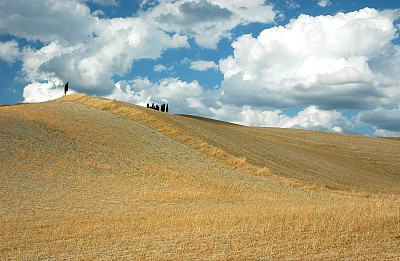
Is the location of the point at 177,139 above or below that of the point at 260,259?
above

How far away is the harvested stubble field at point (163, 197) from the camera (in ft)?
36.4

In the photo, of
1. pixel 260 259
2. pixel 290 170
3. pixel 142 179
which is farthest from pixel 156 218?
pixel 290 170

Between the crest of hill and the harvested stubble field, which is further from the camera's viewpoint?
the crest of hill

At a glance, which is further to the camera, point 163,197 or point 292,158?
point 292,158

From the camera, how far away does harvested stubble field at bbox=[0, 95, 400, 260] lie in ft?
36.4

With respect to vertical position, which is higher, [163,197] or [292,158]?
[292,158]

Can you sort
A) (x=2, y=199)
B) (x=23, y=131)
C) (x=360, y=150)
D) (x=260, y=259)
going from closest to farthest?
1. (x=260, y=259)
2. (x=2, y=199)
3. (x=23, y=131)
4. (x=360, y=150)

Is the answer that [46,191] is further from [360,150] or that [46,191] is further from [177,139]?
[360,150]

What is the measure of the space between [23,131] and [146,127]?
1484 centimetres

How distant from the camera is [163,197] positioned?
2102 cm

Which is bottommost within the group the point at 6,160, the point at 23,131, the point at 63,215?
the point at 63,215

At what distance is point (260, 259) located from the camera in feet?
32.0

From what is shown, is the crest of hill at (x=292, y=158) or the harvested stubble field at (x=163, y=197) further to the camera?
the crest of hill at (x=292, y=158)

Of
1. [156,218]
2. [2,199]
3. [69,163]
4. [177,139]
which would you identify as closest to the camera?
[156,218]
